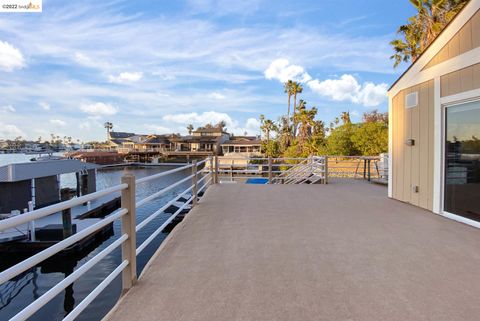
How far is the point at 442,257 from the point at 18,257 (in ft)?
42.2

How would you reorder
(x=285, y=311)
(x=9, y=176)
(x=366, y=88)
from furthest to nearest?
(x=366, y=88), (x=9, y=176), (x=285, y=311)

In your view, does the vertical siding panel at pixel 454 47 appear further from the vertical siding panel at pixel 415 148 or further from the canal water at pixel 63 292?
the canal water at pixel 63 292

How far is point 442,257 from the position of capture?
9.54ft

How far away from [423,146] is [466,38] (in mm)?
1805

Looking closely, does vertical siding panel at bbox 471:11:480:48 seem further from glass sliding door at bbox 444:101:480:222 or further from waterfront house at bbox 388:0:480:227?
glass sliding door at bbox 444:101:480:222

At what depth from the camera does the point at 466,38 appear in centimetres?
423

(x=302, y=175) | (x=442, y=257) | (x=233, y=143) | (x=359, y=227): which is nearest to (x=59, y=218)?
(x=302, y=175)

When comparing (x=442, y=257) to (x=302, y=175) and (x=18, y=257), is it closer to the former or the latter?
(x=302, y=175)

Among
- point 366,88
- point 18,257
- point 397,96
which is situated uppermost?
point 366,88

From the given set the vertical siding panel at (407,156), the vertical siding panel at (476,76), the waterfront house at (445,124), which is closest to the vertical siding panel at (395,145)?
the waterfront house at (445,124)

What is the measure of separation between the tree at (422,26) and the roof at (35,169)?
19.5 meters

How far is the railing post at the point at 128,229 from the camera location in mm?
2287

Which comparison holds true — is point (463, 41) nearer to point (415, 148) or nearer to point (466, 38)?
point (466, 38)

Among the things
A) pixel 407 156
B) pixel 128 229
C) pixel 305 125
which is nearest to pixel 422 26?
pixel 407 156
